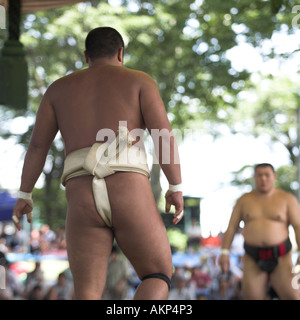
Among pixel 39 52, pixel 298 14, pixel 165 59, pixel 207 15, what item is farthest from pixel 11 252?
pixel 298 14

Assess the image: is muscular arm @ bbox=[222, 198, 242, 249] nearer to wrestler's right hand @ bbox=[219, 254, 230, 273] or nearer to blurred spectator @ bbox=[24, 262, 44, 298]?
wrestler's right hand @ bbox=[219, 254, 230, 273]

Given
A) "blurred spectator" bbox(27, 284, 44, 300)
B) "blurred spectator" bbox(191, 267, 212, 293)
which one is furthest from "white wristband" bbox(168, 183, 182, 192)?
"blurred spectator" bbox(191, 267, 212, 293)

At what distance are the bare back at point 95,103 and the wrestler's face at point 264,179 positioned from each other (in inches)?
76.3

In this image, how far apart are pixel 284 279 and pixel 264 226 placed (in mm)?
428

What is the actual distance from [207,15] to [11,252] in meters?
Answer: 8.33

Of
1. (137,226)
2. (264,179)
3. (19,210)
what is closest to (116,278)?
(264,179)

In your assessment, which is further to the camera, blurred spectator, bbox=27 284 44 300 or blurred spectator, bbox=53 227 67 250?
blurred spectator, bbox=53 227 67 250

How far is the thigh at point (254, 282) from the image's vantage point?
417cm

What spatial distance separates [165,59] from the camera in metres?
10.2

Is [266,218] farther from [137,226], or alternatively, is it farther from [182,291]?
[182,291]

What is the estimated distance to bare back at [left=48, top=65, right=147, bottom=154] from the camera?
2.55m

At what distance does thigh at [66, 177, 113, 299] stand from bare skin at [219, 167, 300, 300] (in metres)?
1.93

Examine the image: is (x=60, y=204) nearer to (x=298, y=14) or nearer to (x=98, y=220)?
(x=298, y=14)

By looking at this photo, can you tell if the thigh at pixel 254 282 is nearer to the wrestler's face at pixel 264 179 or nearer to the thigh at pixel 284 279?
the thigh at pixel 284 279
